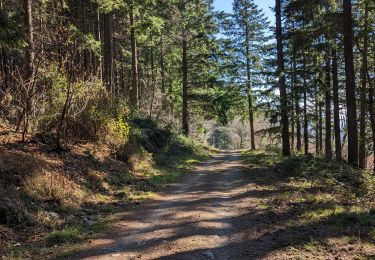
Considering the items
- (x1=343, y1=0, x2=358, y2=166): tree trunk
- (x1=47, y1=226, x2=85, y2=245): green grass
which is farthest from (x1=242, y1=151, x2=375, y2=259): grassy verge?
(x1=47, y1=226, x2=85, y2=245): green grass

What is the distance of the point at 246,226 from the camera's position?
7793mm

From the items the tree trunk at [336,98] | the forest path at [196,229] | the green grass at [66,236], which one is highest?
Answer: the tree trunk at [336,98]

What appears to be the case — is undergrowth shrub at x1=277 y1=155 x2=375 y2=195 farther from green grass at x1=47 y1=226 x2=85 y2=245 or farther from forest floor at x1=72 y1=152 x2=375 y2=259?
green grass at x1=47 y1=226 x2=85 y2=245

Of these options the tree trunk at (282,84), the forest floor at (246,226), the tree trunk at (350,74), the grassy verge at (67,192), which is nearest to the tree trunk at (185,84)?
the tree trunk at (282,84)

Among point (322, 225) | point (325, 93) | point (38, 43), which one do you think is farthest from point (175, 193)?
point (325, 93)

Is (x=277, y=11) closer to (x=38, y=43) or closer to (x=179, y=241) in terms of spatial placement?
(x=38, y=43)

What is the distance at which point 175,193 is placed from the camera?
11547 millimetres

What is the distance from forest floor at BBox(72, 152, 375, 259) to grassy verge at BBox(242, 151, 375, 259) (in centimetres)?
2

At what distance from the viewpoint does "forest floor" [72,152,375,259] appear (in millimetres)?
6254

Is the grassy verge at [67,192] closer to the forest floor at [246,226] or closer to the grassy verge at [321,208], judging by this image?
the forest floor at [246,226]

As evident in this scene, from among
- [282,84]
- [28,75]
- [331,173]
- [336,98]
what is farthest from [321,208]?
[336,98]

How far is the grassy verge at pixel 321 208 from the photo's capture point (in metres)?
6.37

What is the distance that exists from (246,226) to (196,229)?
3.57 feet

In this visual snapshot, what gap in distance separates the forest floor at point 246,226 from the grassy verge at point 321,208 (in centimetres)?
2
